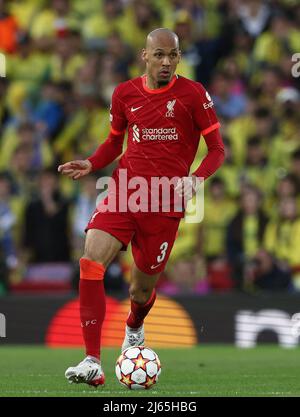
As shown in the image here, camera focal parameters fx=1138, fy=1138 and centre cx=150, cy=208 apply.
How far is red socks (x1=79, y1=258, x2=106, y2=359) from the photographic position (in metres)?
8.32

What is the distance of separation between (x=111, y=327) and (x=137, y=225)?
5080 millimetres

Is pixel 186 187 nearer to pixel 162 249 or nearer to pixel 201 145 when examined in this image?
pixel 162 249

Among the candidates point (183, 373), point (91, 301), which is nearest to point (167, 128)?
point (91, 301)

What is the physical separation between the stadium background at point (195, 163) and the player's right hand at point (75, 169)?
5.05m

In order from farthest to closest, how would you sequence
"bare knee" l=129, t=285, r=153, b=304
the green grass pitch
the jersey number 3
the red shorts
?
"bare knee" l=129, t=285, r=153, b=304, the jersey number 3, the red shorts, the green grass pitch

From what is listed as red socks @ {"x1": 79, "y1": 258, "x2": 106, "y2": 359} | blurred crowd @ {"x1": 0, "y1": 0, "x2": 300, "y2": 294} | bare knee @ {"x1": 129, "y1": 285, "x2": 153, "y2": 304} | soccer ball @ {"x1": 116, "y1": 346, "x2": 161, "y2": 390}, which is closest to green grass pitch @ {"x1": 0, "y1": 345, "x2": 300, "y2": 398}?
soccer ball @ {"x1": 116, "y1": 346, "x2": 161, "y2": 390}

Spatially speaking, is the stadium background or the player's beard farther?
the stadium background

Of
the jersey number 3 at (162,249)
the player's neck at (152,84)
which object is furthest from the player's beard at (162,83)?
the jersey number 3 at (162,249)

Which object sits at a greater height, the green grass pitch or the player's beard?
the player's beard

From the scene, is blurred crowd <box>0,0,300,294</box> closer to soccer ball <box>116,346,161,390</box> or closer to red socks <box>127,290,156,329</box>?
red socks <box>127,290,156,329</box>

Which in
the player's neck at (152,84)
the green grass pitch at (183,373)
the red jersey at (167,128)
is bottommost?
the green grass pitch at (183,373)

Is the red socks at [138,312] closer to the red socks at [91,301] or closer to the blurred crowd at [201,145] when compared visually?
the red socks at [91,301]

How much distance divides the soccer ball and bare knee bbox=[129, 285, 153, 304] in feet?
2.96

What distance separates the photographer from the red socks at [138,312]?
363 inches
